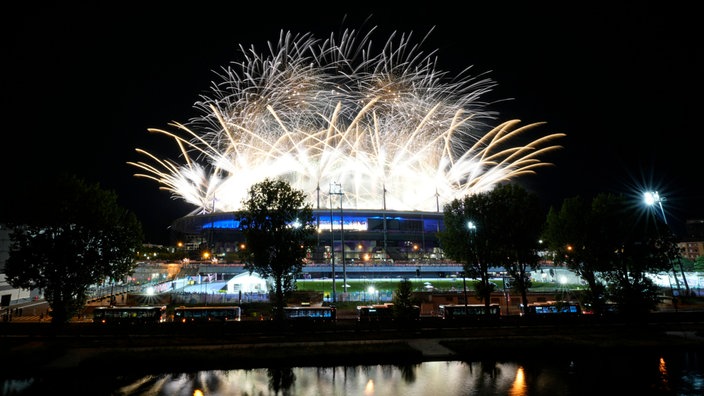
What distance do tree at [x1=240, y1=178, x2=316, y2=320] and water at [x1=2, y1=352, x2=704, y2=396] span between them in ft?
46.7

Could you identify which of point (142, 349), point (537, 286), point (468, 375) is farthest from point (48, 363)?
point (537, 286)

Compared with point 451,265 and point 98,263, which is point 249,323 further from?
point 451,265

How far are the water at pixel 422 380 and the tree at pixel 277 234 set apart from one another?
14.2m

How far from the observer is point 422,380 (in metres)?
20.6

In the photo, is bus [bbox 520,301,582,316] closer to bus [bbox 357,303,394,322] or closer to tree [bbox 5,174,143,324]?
bus [bbox 357,303,394,322]

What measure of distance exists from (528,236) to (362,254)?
264 feet

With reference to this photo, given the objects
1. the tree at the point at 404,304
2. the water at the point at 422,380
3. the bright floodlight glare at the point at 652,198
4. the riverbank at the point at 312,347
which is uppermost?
the bright floodlight glare at the point at 652,198

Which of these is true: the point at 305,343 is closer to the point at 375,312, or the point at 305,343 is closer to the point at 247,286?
the point at 375,312

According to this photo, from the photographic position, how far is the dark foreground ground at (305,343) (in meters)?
23.5

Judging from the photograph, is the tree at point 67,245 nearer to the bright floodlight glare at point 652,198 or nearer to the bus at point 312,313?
the bus at point 312,313

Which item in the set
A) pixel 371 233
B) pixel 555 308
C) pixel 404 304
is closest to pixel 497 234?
pixel 555 308

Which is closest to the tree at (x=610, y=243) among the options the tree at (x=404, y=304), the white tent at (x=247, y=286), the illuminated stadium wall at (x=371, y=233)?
the tree at (x=404, y=304)

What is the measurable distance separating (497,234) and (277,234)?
23.5 meters

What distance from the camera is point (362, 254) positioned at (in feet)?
397
